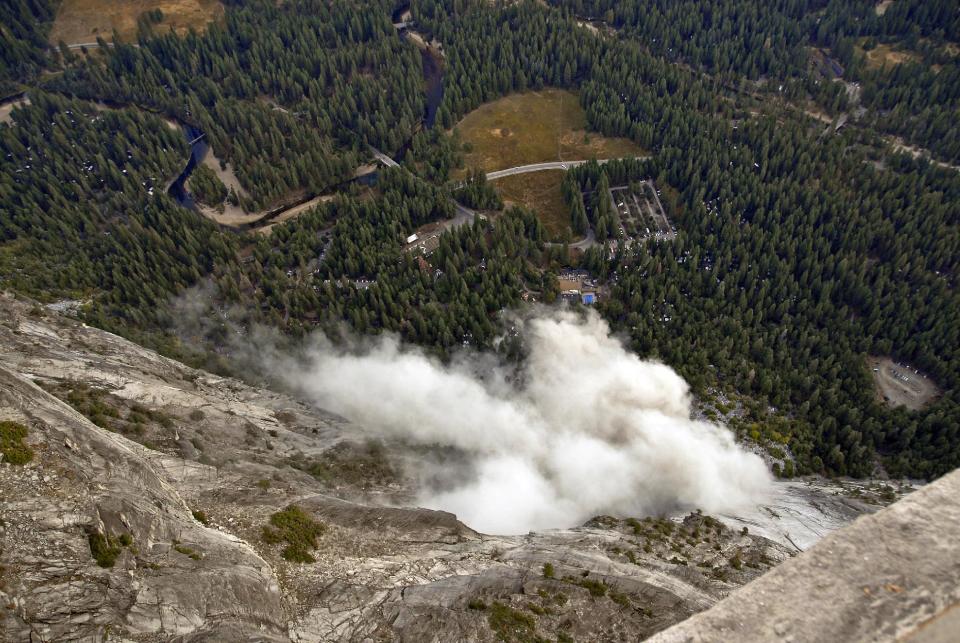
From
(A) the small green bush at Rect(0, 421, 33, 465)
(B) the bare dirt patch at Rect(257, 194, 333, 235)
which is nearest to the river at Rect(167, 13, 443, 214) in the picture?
(B) the bare dirt patch at Rect(257, 194, 333, 235)

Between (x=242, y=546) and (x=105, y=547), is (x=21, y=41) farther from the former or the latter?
(x=105, y=547)

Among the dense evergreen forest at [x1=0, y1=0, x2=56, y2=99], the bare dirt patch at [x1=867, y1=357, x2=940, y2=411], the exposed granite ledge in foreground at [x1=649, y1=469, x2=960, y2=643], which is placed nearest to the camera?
the exposed granite ledge in foreground at [x1=649, y1=469, x2=960, y2=643]

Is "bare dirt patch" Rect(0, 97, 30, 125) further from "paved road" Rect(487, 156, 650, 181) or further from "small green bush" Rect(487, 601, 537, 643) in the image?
"small green bush" Rect(487, 601, 537, 643)

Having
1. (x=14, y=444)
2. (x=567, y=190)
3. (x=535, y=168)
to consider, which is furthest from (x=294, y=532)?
(x=535, y=168)

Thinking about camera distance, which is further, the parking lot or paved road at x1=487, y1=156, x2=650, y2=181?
paved road at x1=487, y1=156, x2=650, y2=181

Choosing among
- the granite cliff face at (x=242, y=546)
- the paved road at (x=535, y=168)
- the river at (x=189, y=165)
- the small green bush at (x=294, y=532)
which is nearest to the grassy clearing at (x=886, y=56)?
the paved road at (x=535, y=168)

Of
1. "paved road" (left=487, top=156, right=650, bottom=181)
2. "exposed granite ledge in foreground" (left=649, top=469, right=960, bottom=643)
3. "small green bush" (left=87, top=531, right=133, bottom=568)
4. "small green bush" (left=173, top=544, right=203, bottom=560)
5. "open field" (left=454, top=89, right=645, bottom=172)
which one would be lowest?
"paved road" (left=487, top=156, right=650, bottom=181)
